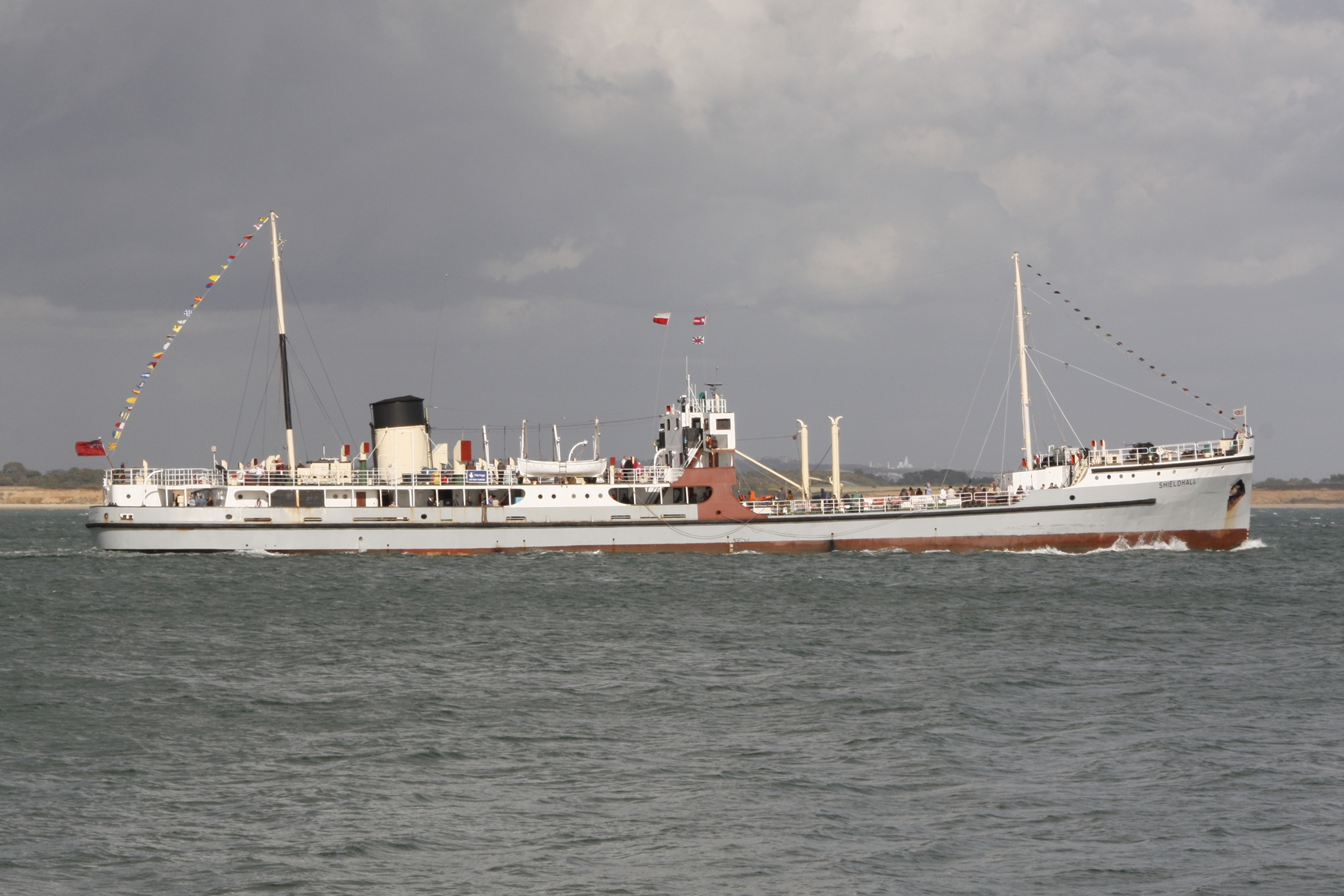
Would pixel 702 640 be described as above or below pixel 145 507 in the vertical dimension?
below

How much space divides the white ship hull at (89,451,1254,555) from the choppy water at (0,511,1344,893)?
43.5 feet

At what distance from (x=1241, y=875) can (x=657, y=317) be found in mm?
48219

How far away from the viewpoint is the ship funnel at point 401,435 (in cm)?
5756

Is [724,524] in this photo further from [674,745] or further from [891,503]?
[674,745]

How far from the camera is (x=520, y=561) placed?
53906 millimetres

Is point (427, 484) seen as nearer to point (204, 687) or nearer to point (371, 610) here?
point (371, 610)

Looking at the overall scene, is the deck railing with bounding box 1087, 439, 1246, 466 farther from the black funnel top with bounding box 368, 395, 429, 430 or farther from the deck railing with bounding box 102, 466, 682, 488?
the black funnel top with bounding box 368, 395, 429, 430

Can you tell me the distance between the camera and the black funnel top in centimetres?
5834

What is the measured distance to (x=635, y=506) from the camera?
5616 centimetres

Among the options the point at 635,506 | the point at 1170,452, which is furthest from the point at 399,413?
the point at 1170,452

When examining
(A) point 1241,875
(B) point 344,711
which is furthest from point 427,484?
(A) point 1241,875

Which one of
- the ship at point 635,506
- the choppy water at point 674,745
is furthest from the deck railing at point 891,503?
the choppy water at point 674,745

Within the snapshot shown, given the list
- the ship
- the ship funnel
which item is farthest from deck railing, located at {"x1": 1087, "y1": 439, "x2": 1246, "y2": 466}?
the ship funnel

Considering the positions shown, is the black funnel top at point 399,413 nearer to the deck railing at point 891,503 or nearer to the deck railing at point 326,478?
the deck railing at point 326,478
